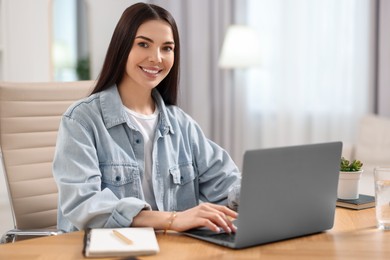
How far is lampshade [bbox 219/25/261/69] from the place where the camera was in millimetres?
4477

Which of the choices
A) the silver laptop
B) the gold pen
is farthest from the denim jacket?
the silver laptop

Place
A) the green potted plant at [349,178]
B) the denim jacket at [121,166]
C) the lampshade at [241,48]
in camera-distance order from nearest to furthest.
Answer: the denim jacket at [121,166]
the green potted plant at [349,178]
the lampshade at [241,48]

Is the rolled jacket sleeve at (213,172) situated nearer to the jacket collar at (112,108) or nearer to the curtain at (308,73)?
the jacket collar at (112,108)

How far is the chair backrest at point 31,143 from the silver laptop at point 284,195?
86 cm

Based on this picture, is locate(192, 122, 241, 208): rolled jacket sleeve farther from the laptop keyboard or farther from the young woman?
the laptop keyboard

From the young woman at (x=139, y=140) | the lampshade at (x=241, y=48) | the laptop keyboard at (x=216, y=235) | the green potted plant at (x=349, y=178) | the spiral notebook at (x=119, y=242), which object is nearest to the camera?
the spiral notebook at (x=119, y=242)

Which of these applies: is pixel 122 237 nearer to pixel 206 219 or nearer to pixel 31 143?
pixel 206 219

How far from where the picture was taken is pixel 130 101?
188 cm

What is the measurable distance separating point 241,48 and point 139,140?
9.24 feet

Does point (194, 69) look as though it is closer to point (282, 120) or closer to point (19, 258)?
point (282, 120)

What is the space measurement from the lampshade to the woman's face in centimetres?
264

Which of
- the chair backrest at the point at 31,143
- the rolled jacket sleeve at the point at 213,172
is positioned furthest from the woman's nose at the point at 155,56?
the chair backrest at the point at 31,143

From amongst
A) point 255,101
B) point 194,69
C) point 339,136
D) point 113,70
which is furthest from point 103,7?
point 113,70

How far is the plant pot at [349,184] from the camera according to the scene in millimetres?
1733
